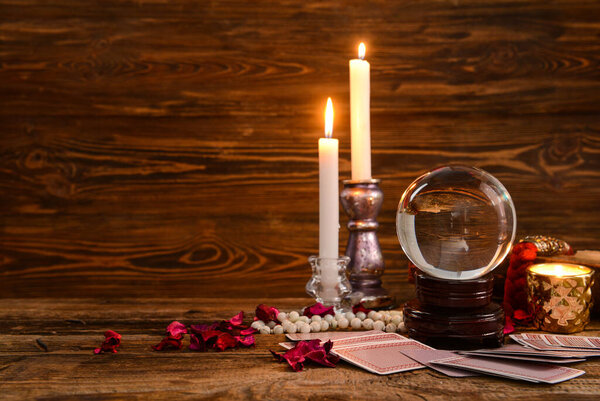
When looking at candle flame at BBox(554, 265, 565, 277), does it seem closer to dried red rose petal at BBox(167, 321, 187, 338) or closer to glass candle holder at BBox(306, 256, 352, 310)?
glass candle holder at BBox(306, 256, 352, 310)

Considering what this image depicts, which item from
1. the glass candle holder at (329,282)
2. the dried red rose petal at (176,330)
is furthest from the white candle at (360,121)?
the dried red rose petal at (176,330)

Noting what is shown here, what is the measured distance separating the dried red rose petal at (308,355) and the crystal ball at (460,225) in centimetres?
18

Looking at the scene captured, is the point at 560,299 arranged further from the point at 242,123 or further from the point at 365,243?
the point at 242,123

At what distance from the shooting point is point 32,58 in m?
1.41

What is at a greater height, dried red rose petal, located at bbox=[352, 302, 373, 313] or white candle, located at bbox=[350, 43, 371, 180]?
white candle, located at bbox=[350, 43, 371, 180]

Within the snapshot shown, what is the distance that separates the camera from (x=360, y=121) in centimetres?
96

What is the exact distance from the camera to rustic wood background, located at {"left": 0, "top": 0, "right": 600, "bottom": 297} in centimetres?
141

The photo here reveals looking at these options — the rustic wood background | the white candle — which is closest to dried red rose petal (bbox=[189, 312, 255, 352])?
the white candle

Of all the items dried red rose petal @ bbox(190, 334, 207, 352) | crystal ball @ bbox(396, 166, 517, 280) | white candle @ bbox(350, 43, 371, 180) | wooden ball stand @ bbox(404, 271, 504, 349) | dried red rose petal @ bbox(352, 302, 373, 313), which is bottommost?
dried red rose petal @ bbox(190, 334, 207, 352)

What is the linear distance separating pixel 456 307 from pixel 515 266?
0.21 metres

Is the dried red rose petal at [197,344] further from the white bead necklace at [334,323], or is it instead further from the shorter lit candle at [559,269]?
the shorter lit candle at [559,269]

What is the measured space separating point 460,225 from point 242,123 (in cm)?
85

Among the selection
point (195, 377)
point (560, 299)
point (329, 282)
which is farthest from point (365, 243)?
point (195, 377)

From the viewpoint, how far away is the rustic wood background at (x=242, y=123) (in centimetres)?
141
